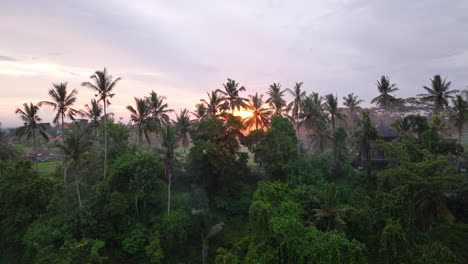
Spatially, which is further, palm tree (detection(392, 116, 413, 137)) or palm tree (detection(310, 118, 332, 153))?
palm tree (detection(310, 118, 332, 153))

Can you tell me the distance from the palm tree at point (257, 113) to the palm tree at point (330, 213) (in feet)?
55.1

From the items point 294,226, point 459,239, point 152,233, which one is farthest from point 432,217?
point 152,233

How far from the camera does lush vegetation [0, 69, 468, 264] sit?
16.4m

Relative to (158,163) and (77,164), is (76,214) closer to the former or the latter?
(77,164)

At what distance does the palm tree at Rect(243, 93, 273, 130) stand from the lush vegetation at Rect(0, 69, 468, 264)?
5.8 inches

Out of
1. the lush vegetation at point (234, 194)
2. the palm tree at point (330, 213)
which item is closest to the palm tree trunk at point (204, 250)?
the lush vegetation at point (234, 194)

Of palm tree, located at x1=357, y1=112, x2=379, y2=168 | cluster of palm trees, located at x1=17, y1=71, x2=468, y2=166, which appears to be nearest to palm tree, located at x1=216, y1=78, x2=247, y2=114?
cluster of palm trees, located at x1=17, y1=71, x2=468, y2=166

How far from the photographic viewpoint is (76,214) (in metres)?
21.8

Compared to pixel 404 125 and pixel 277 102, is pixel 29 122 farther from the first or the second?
pixel 404 125

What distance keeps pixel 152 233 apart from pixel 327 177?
21.6 meters

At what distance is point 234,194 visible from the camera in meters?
27.6

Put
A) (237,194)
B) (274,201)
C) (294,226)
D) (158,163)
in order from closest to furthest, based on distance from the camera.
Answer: (294,226) → (274,201) → (158,163) → (237,194)

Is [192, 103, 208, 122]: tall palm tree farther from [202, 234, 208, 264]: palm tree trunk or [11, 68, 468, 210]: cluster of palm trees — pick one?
[202, 234, 208, 264]: palm tree trunk

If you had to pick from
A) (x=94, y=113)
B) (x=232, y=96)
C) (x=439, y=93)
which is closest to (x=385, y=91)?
(x=439, y=93)
